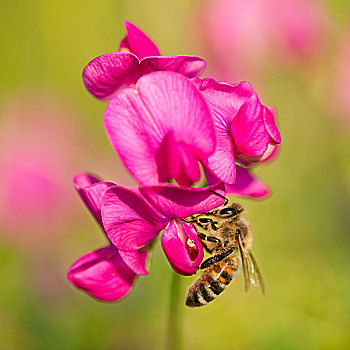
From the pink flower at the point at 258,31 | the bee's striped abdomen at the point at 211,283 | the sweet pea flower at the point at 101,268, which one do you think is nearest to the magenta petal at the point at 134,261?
the sweet pea flower at the point at 101,268

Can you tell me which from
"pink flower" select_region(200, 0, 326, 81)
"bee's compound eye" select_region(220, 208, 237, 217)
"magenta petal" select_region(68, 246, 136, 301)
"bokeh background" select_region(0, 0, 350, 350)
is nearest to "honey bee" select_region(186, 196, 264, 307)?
"bee's compound eye" select_region(220, 208, 237, 217)

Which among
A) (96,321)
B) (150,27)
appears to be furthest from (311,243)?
(150,27)

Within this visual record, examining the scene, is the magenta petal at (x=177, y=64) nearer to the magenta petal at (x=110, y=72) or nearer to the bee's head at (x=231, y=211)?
the magenta petal at (x=110, y=72)

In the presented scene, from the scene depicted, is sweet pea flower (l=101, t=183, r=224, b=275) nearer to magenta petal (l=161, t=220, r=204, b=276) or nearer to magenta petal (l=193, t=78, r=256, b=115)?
magenta petal (l=161, t=220, r=204, b=276)

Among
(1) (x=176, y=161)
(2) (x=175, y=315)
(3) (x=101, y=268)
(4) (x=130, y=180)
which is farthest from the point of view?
(4) (x=130, y=180)

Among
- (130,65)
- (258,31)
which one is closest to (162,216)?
(130,65)

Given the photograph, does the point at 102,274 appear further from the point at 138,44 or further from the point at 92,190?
the point at 138,44
